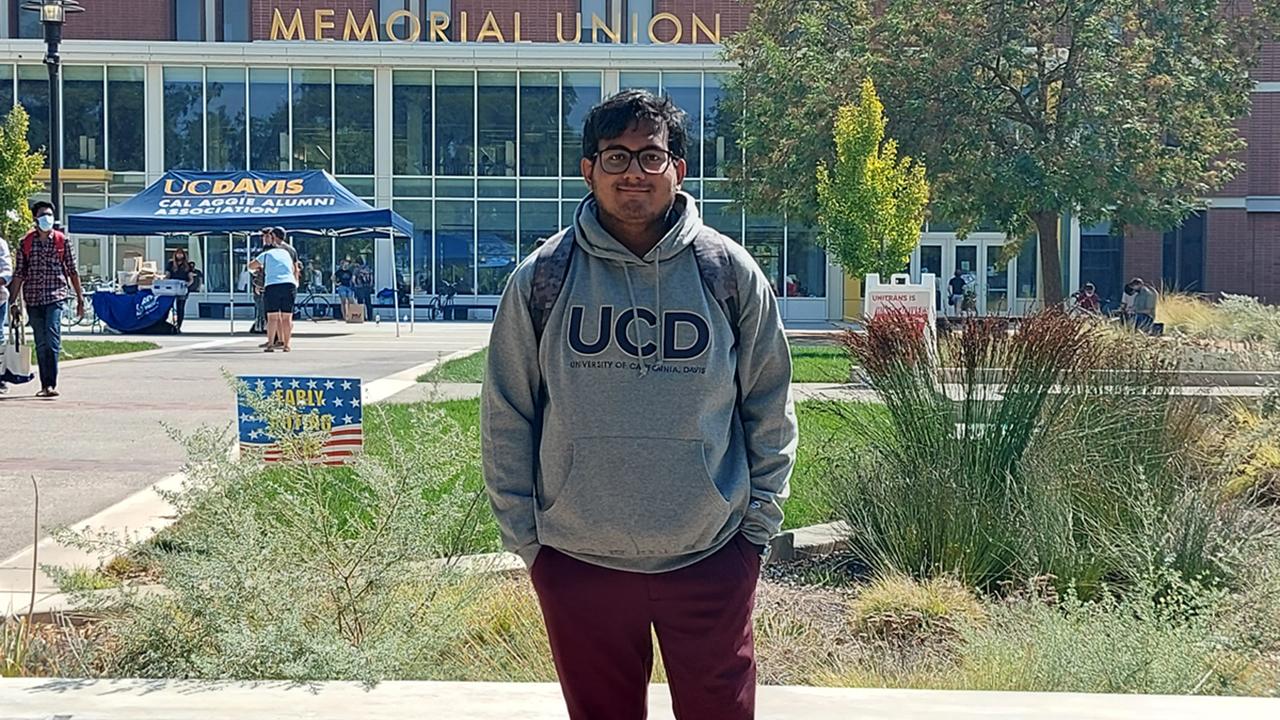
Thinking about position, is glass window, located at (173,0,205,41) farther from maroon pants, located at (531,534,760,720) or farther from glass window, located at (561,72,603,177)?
maroon pants, located at (531,534,760,720)

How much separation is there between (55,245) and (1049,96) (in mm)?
22086

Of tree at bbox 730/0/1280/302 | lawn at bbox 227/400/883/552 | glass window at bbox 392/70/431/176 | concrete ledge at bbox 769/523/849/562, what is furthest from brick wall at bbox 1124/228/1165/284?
concrete ledge at bbox 769/523/849/562

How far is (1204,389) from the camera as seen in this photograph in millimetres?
8914

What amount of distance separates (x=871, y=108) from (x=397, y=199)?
59.0ft

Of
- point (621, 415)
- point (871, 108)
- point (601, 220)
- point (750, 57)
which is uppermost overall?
point (750, 57)

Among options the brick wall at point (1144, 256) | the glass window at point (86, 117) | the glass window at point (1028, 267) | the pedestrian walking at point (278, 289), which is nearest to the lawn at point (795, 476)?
the pedestrian walking at point (278, 289)

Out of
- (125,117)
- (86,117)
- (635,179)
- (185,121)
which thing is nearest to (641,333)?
(635,179)

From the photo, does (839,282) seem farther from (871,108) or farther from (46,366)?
(46,366)

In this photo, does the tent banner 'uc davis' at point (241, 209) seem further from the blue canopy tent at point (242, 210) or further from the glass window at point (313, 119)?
the glass window at point (313, 119)

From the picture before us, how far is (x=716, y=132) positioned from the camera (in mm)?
37844

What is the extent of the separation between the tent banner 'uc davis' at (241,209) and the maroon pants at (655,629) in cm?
2294

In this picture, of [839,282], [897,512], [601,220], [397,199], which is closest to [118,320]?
[397,199]

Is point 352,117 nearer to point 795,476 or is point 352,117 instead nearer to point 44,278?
point 44,278

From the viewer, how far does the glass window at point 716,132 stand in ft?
123
